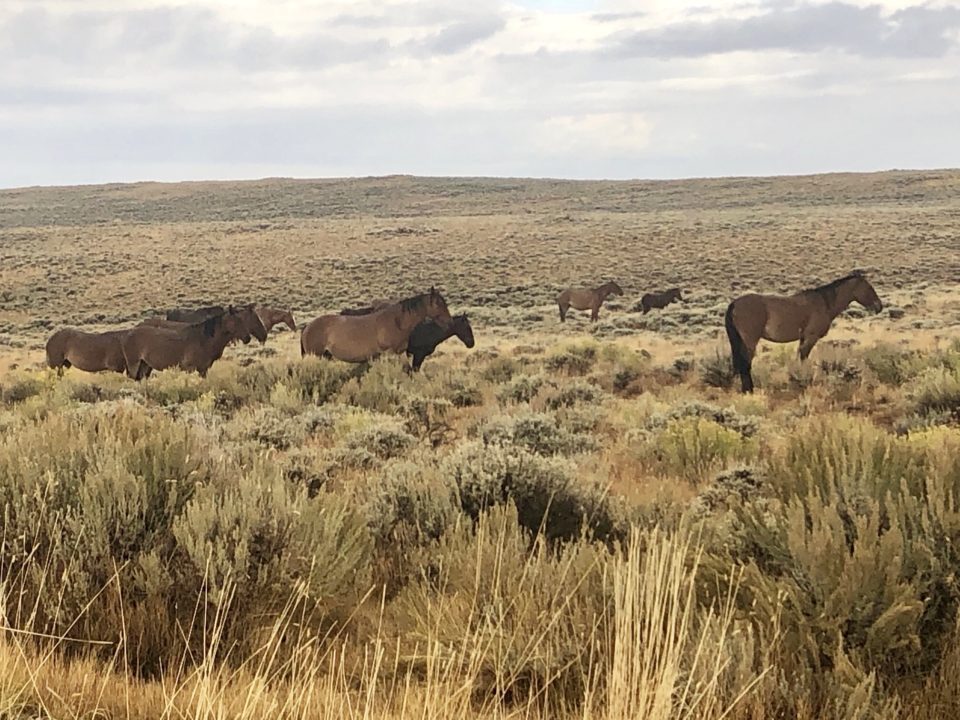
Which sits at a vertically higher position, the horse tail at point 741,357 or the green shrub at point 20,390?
the horse tail at point 741,357

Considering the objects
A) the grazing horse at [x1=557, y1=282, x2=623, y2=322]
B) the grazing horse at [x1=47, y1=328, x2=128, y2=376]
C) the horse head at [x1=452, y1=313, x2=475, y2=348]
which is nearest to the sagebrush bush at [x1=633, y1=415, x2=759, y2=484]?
the horse head at [x1=452, y1=313, x2=475, y2=348]

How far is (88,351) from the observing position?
1540cm

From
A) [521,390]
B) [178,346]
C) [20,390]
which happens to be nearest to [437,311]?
[178,346]

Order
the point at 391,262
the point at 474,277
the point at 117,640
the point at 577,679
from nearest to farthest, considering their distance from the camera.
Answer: the point at 577,679, the point at 117,640, the point at 474,277, the point at 391,262

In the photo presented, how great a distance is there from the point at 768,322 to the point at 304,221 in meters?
66.0

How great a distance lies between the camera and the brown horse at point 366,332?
16047 mm

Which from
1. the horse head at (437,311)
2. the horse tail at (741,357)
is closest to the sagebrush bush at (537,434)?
the horse tail at (741,357)

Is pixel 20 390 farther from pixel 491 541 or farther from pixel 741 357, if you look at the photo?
pixel 491 541

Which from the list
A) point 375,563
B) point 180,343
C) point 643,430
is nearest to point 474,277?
point 180,343

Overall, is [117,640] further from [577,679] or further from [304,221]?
[304,221]

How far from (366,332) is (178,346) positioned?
132 inches

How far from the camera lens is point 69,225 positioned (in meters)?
76.7

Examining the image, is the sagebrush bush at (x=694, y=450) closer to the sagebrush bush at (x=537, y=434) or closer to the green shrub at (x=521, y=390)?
the sagebrush bush at (x=537, y=434)

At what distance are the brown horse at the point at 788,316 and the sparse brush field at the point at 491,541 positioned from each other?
1.65 ft
